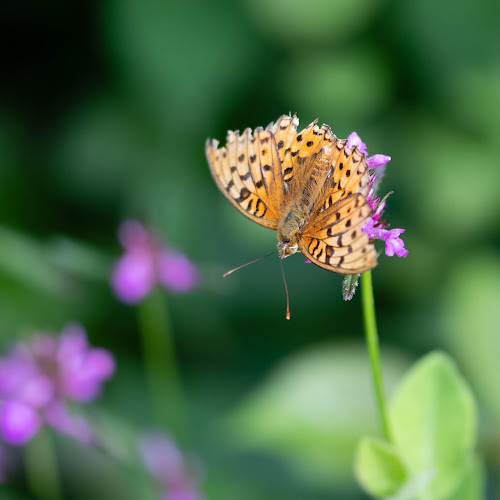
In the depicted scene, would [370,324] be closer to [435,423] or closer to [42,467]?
[435,423]

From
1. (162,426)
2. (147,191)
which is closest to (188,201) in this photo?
(147,191)

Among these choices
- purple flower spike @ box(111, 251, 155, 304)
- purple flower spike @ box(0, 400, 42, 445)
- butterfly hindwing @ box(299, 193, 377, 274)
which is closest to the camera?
butterfly hindwing @ box(299, 193, 377, 274)

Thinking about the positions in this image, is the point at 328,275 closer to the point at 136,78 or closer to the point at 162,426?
the point at 162,426

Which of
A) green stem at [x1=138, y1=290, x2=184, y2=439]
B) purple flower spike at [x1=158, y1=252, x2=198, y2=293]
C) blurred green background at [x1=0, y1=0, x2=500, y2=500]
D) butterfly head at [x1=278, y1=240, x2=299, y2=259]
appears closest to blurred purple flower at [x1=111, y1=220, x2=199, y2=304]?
purple flower spike at [x1=158, y1=252, x2=198, y2=293]

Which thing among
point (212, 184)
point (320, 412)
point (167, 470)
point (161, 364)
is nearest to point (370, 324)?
point (320, 412)

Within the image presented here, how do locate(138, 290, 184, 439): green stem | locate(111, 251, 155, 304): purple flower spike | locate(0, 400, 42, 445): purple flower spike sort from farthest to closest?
locate(138, 290, 184, 439): green stem < locate(111, 251, 155, 304): purple flower spike < locate(0, 400, 42, 445): purple flower spike

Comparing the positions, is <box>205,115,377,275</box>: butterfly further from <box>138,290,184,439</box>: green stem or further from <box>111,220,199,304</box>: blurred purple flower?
<box>138,290,184,439</box>: green stem

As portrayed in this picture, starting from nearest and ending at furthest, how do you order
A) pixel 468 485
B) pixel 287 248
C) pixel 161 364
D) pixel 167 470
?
pixel 468 485
pixel 287 248
pixel 167 470
pixel 161 364
